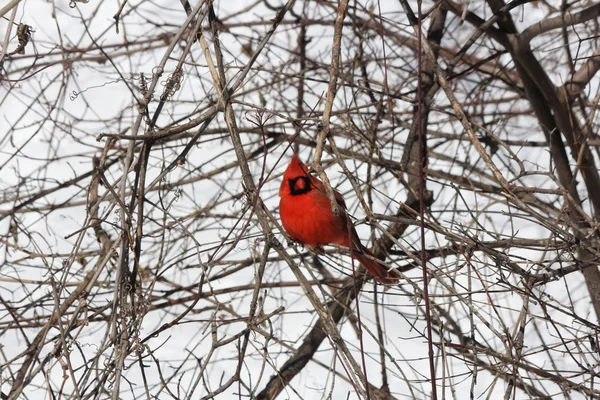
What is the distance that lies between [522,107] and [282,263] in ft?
5.79

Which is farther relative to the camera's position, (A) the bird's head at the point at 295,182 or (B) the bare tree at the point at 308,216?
(A) the bird's head at the point at 295,182

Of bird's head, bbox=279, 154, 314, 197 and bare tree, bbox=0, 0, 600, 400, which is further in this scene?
bird's head, bbox=279, 154, 314, 197

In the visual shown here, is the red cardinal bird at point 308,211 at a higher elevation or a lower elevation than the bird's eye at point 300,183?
lower

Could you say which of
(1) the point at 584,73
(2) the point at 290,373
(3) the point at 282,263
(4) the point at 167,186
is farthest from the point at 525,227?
(4) the point at 167,186

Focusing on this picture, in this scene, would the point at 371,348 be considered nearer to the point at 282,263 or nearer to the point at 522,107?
the point at 282,263

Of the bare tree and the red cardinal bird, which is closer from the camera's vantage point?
the bare tree

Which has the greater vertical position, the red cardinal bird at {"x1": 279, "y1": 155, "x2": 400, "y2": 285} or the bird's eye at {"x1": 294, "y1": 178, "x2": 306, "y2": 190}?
the bird's eye at {"x1": 294, "y1": 178, "x2": 306, "y2": 190}

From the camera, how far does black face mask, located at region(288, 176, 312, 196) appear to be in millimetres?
2574

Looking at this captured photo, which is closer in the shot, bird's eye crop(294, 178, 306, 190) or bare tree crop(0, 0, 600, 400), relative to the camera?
bare tree crop(0, 0, 600, 400)

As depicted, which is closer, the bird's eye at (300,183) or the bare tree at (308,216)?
the bare tree at (308,216)

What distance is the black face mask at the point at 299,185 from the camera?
2.57 metres

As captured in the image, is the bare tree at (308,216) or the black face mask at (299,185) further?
the black face mask at (299,185)

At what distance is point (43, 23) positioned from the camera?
15.1ft

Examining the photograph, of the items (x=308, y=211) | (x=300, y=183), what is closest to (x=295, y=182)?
(x=300, y=183)
